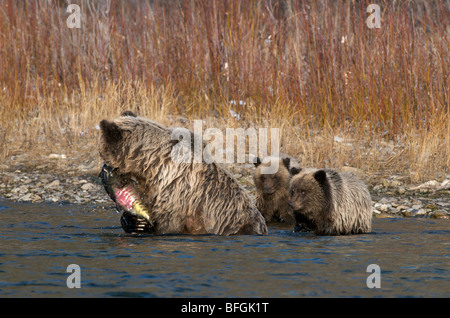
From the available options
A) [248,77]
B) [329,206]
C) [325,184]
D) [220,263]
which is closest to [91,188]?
[248,77]

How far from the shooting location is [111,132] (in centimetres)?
798

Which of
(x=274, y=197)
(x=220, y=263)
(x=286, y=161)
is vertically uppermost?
(x=286, y=161)

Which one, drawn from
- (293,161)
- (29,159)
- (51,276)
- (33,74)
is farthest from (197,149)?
(33,74)

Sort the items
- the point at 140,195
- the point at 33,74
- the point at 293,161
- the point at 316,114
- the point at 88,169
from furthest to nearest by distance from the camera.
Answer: the point at 33,74, the point at 316,114, the point at 88,169, the point at 293,161, the point at 140,195

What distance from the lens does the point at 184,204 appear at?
26.9 feet

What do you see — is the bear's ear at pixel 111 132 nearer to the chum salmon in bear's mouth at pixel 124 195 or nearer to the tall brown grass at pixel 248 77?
the chum salmon in bear's mouth at pixel 124 195

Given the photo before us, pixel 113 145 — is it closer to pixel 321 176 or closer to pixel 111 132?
pixel 111 132

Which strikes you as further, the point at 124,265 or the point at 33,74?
the point at 33,74

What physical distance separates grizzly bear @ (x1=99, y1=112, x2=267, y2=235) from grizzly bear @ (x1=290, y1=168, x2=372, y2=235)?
1.43 metres

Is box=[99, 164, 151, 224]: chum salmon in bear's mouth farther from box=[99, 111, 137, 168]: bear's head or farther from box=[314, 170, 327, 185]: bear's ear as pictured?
box=[314, 170, 327, 185]: bear's ear

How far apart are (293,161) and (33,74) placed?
300 inches

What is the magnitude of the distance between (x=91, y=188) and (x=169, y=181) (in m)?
5.19

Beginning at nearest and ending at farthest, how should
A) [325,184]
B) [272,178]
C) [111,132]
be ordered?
[111,132], [325,184], [272,178]

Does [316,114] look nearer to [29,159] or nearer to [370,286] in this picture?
[29,159]
